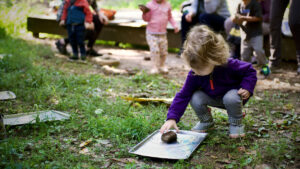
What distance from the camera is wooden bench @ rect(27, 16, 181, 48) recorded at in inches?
269

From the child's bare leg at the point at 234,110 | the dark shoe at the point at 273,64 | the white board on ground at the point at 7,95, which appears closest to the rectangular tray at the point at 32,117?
the white board on ground at the point at 7,95

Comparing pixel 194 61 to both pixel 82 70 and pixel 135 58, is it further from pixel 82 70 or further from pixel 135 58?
pixel 135 58

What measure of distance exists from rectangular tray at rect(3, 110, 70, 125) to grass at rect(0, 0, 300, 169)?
56mm

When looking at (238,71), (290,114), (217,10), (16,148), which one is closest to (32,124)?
(16,148)

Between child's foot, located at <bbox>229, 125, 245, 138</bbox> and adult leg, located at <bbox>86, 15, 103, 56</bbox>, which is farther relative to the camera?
adult leg, located at <bbox>86, 15, 103, 56</bbox>

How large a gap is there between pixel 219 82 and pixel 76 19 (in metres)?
3.79

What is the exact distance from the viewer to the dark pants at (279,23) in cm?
332

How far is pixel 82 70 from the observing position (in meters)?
5.20

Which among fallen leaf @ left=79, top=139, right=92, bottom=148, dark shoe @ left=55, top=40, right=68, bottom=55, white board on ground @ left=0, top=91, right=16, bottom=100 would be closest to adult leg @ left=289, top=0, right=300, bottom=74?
fallen leaf @ left=79, top=139, right=92, bottom=148

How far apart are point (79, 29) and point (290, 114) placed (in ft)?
12.9

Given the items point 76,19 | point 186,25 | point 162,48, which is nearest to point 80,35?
point 76,19

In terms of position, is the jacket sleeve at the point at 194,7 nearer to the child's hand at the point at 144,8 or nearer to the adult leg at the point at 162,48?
the adult leg at the point at 162,48

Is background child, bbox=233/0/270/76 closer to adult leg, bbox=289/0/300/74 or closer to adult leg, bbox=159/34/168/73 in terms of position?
adult leg, bbox=159/34/168/73

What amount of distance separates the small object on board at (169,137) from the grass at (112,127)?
20 centimetres
